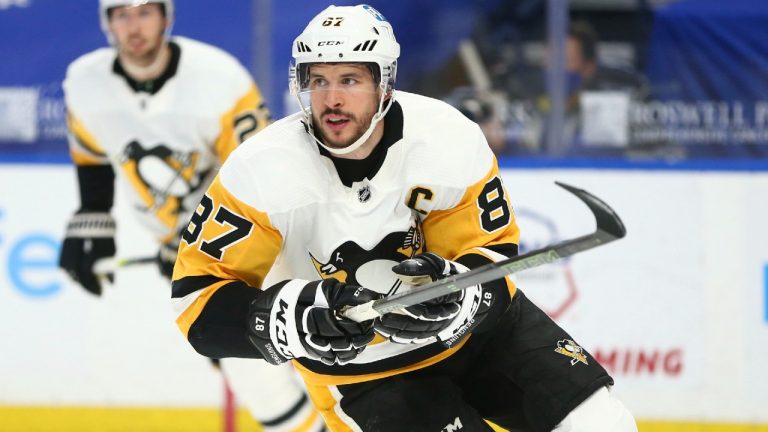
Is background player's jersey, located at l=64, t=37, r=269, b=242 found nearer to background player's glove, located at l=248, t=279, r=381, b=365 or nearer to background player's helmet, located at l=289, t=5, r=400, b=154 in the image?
background player's helmet, located at l=289, t=5, r=400, b=154

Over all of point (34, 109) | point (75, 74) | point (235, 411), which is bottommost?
point (235, 411)

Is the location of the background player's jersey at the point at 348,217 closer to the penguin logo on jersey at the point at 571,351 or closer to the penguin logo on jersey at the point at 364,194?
the penguin logo on jersey at the point at 364,194

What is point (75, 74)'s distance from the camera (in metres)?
4.49

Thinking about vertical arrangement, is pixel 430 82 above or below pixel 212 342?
below

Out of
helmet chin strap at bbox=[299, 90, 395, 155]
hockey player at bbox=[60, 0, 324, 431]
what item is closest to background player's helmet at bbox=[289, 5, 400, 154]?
helmet chin strap at bbox=[299, 90, 395, 155]

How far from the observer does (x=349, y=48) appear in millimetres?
2580

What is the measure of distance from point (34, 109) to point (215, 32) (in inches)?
31.1

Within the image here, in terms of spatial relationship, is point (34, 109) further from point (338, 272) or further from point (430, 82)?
point (338, 272)

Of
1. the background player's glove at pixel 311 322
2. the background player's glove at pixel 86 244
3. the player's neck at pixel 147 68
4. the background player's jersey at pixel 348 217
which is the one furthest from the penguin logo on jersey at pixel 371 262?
the background player's glove at pixel 86 244

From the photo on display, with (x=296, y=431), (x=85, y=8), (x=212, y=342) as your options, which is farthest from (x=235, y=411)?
(x=212, y=342)

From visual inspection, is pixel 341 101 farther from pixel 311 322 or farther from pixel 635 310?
pixel 635 310

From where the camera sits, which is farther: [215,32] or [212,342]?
[215,32]

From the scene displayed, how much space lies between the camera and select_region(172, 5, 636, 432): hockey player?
255 cm

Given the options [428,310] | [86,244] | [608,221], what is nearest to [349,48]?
[428,310]
